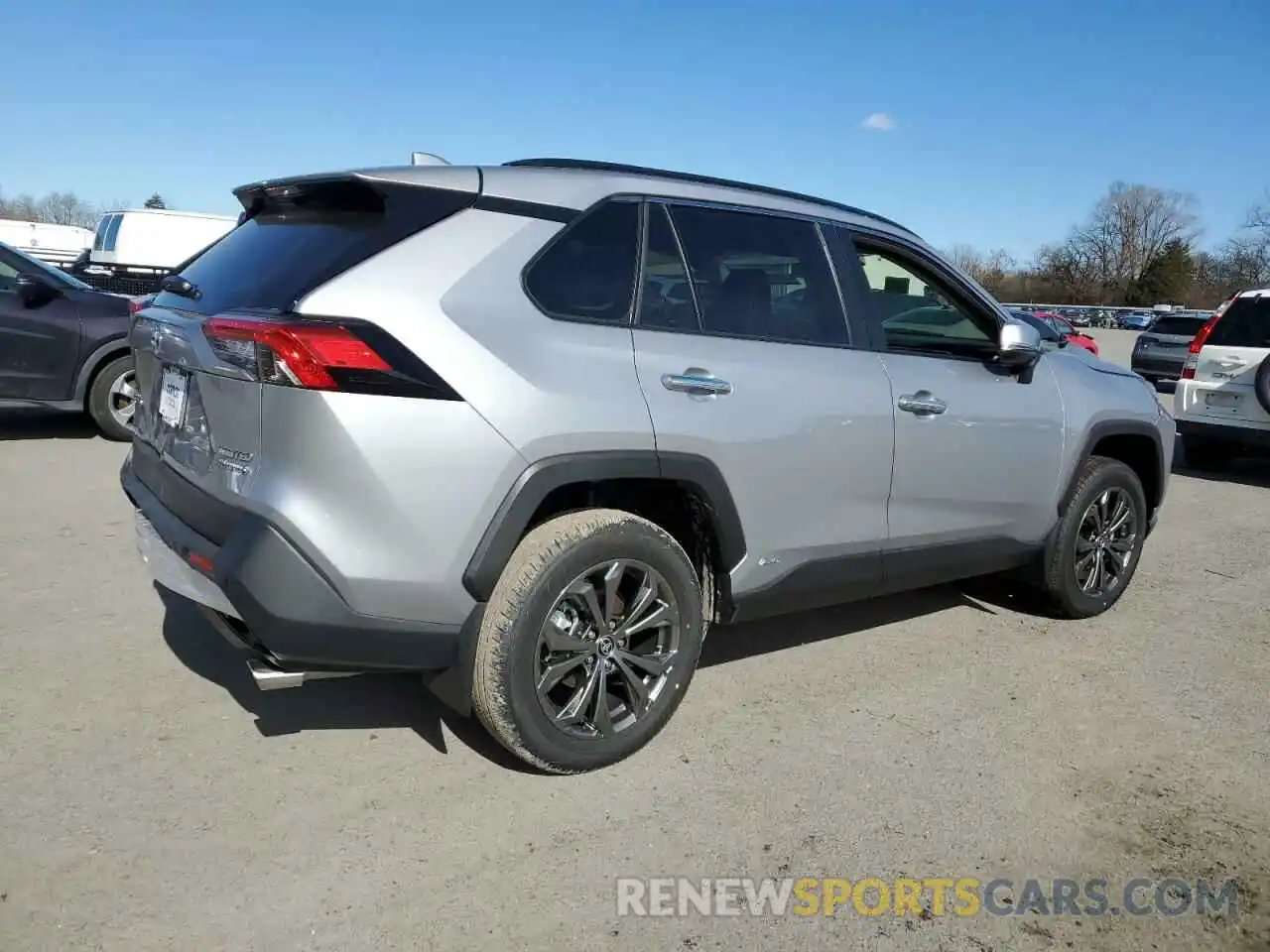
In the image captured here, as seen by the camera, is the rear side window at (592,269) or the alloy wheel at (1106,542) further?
the alloy wheel at (1106,542)

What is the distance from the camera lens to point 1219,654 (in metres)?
4.57

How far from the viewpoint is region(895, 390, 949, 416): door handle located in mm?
3832

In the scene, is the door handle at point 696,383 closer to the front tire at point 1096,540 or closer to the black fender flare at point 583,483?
the black fender flare at point 583,483

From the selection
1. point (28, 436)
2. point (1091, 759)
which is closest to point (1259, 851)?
point (1091, 759)

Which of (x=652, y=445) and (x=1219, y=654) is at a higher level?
(x=652, y=445)

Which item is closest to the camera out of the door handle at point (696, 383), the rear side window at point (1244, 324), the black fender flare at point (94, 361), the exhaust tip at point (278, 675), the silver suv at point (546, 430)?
the silver suv at point (546, 430)

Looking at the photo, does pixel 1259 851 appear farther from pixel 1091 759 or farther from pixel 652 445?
pixel 652 445

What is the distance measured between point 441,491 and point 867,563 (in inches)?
72.1

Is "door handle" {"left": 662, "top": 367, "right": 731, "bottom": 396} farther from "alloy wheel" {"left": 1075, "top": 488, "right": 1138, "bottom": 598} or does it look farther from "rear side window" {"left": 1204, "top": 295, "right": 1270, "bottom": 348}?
"rear side window" {"left": 1204, "top": 295, "right": 1270, "bottom": 348}

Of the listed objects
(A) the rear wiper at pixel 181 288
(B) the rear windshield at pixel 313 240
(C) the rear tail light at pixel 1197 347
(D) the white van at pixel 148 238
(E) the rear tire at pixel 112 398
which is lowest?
(E) the rear tire at pixel 112 398

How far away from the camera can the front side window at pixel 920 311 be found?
400 cm

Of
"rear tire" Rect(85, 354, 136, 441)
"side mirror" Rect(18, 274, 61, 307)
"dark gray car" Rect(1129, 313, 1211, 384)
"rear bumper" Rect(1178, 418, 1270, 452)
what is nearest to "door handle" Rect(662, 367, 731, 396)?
"rear tire" Rect(85, 354, 136, 441)

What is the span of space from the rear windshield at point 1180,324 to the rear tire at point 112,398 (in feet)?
60.2

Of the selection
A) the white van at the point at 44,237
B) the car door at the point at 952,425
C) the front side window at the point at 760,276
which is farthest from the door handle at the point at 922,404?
the white van at the point at 44,237
